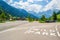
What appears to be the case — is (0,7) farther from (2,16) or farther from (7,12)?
(2,16)

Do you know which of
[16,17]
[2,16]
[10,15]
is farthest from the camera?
[16,17]

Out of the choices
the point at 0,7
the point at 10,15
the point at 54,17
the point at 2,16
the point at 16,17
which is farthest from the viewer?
the point at 16,17

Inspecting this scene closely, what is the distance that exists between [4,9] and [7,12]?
298cm

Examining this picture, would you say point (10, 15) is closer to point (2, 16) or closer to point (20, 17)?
point (20, 17)

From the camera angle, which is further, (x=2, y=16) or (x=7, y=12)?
(x=7, y=12)

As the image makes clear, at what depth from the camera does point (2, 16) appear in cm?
11038

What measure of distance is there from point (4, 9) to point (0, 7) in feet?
10.7

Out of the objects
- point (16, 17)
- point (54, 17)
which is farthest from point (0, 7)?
point (54, 17)

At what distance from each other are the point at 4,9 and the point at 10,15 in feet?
27.5

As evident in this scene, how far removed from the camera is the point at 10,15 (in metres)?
141

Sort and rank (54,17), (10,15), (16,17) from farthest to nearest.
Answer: (16,17)
(10,15)
(54,17)

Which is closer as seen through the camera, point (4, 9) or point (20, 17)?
point (4, 9)

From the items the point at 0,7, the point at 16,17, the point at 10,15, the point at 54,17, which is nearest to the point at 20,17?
the point at 16,17

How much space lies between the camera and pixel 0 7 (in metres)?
132
